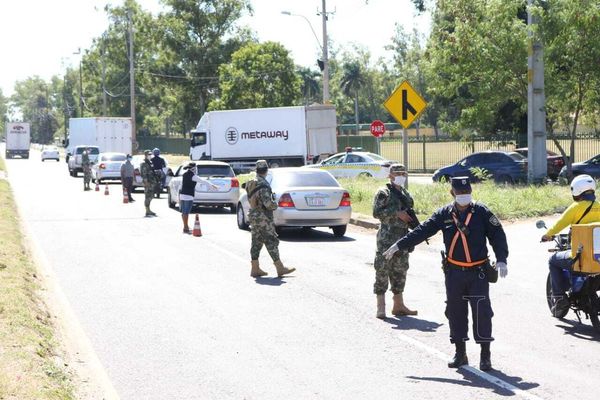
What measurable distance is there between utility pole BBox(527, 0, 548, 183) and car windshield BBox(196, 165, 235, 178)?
9025 mm

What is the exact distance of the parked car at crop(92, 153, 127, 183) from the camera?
41031mm

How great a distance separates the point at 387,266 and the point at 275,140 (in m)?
38.2

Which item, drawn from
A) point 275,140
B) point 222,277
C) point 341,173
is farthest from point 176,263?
point 275,140

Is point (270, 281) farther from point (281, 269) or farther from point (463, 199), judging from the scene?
point (463, 199)

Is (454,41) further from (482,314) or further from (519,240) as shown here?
(482,314)

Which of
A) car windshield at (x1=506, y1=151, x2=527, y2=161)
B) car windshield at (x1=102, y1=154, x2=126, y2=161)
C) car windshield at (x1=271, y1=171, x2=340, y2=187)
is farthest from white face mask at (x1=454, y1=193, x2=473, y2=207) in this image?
car windshield at (x1=102, y1=154, x2=126, y2=161)

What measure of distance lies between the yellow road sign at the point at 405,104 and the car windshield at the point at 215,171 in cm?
600

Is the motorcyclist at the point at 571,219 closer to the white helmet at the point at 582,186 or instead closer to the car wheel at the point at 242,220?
the white helmet at the point at 582,186

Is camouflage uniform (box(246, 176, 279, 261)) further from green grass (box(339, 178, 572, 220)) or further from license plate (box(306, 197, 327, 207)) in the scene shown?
green grass (box(339, 178, 572, 220))

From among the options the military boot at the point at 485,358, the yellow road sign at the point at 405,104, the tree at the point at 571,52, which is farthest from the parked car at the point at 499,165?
the military boot at the point at 485,358

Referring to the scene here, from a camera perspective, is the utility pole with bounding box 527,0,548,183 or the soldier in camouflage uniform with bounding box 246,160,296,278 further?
the utility pole with bounding box 527,0,548,183

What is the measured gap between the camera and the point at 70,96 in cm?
16400

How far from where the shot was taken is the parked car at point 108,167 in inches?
1615

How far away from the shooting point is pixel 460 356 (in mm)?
8031
